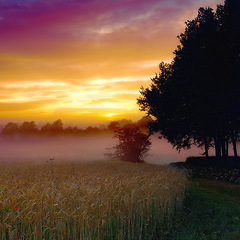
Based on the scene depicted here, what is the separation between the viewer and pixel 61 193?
9406mm

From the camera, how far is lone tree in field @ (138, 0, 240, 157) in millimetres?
26281

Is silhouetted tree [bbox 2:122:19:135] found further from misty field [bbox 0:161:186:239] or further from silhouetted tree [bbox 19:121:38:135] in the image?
misty field [bbox 0:161:186:239]

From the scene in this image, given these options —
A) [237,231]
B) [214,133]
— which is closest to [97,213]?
[237,231]

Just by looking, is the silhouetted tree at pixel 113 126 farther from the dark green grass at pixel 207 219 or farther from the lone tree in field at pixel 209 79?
the dark green grass at pixel 207 219

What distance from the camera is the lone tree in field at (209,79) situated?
26.3m

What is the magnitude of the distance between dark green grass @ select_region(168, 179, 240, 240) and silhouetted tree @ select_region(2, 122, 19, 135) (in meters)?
103

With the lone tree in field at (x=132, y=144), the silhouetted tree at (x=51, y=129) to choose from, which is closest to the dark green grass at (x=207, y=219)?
the lone tree in field at (x=132, y=144)

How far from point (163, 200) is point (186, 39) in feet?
88.8

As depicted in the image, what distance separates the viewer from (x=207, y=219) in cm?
1270

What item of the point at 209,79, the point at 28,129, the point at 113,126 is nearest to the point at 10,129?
the point at 28,129

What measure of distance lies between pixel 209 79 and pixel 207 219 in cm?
1715

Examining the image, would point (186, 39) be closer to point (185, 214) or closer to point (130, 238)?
point (185, 214)

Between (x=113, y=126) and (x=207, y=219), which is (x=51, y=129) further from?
(x=207, y=219)

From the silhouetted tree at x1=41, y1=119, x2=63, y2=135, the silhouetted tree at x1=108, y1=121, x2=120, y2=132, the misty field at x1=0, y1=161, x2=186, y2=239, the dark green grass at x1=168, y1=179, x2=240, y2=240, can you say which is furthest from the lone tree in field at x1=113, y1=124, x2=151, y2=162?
the silhouetted tree at x1=41, y1=119, x2=63, y2=135
